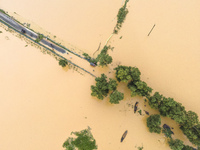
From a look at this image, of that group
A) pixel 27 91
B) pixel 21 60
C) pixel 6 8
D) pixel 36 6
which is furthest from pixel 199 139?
pixel 6 8

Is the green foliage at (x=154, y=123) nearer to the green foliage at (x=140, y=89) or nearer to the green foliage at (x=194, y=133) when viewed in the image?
the green foliage at (x=140, y=89)

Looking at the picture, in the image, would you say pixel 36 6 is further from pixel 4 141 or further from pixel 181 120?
pixel 181 120

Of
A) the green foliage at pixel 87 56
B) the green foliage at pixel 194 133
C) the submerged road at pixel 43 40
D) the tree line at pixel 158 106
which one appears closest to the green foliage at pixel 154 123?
the tree line at pixel 158 106

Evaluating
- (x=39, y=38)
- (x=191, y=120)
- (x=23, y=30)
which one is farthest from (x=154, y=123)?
(x=23, y=30)

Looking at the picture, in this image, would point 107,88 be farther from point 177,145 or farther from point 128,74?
point 177,145

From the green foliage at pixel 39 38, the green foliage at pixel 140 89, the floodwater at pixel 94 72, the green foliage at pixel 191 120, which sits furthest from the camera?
the green foliage at pixel 39 38

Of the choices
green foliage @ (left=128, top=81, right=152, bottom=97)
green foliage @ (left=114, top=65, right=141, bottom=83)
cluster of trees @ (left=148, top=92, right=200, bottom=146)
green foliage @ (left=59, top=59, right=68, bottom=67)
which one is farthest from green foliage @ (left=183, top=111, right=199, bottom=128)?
green foliage @ (left=59, top=59, right=68, bottom=67)

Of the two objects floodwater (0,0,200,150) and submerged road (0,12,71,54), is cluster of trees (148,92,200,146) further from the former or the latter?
submerged road (0,12,71,54)
